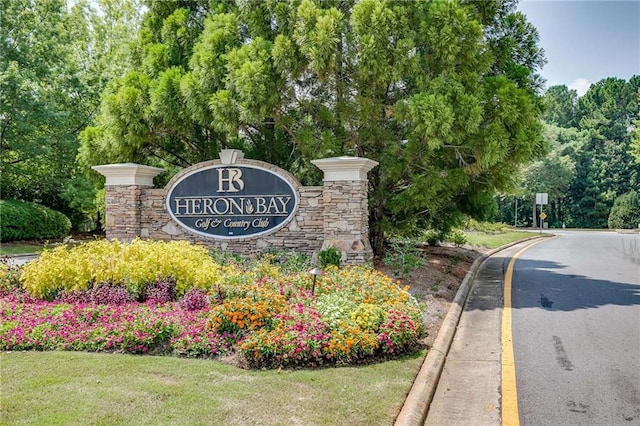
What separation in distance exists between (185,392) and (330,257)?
555cm

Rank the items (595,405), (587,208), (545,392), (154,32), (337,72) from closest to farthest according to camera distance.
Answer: (595,405)
(545,392)
(337,72)
(154,32)
(587,208)

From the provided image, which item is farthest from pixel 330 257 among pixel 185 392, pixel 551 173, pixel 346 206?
pixel 551 173

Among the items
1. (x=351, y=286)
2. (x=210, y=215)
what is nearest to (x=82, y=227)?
→ (x=210, y=215)

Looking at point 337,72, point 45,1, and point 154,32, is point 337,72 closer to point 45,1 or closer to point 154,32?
point 154,32

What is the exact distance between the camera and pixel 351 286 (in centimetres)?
707

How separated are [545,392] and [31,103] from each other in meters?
20.3

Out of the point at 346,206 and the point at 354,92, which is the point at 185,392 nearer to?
the point at 346,206

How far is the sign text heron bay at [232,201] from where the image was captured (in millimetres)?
10617

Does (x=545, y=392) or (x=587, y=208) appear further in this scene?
(x=587, y=208)

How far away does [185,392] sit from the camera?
428cm

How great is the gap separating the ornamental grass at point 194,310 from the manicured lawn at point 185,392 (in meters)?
0.24

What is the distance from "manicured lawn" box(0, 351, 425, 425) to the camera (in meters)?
3.84

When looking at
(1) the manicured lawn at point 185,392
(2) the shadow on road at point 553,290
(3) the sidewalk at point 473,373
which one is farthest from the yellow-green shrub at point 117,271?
(2) the shadow on road at point 553,290

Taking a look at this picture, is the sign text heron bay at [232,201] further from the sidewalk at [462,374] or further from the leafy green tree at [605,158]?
the leafy green tree at [605,158]
